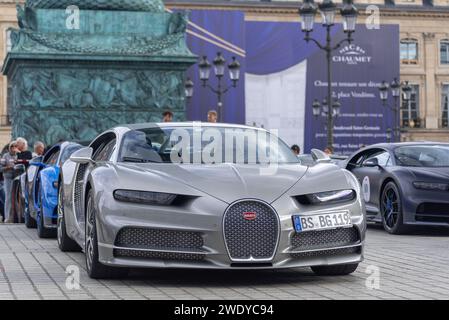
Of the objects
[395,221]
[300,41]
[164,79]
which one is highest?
[300,41]

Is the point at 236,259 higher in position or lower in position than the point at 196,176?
lower

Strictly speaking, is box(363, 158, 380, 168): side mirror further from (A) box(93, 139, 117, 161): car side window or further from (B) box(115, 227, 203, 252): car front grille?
(B) box(115, 227, 203, 252): car front grille

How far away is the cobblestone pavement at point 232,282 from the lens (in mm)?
6797

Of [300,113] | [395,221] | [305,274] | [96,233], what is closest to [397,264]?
[305,274]

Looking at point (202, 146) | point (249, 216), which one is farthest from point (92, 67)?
point (249, 216)

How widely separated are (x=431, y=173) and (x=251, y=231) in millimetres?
6799

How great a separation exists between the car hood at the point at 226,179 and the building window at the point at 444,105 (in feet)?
272

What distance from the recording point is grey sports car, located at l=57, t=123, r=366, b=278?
718 cm

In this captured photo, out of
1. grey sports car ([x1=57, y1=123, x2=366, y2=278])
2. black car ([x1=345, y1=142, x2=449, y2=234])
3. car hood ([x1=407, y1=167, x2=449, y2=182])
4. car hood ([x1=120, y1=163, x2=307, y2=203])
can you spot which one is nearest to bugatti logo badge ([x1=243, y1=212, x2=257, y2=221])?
grey sports car ([x1=57, y1=123, x2=366, y2=278])

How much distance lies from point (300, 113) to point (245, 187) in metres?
56.4

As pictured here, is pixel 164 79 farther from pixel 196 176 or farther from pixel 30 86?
pixel 196 176

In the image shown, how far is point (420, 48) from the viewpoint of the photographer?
9056 cm

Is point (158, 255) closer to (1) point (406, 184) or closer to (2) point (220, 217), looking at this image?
(2) point (220, 217)

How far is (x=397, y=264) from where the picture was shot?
9.06 metres
